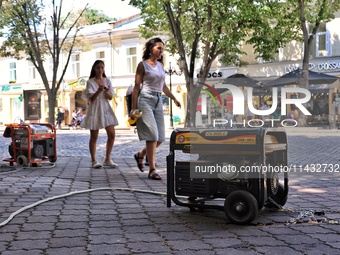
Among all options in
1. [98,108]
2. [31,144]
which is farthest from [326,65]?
[31,144]

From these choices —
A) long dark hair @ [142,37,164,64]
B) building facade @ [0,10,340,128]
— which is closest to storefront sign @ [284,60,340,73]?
building facade @ [0,10,340,128]

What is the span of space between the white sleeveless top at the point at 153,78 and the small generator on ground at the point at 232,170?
2261mm

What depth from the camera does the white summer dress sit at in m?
7.61

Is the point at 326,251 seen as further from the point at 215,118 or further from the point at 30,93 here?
the point at 30,93

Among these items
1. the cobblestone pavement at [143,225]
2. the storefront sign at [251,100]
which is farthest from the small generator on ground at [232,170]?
the storefront sign at [251,100]

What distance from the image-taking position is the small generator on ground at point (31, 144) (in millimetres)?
7973

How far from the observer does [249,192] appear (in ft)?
12.2

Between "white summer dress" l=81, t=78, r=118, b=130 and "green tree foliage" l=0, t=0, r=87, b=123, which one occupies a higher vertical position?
"green tree foliage" l=0, t=0, r=87, b=123

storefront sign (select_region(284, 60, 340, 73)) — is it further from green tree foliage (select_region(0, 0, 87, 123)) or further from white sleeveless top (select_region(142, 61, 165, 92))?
white sleeveless top (select_region(142, 61, 165, 92))

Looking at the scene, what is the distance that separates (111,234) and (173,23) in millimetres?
15488

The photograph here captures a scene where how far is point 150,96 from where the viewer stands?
20.5ft

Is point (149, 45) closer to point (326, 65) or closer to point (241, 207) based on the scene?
point (241, 207)

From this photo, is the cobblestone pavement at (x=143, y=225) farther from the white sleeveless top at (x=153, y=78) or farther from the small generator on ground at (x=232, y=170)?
the white sleeveless top at (x=153, y=78)

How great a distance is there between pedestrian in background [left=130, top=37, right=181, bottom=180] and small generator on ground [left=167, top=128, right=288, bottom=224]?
6.40 feet
